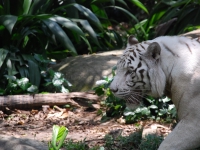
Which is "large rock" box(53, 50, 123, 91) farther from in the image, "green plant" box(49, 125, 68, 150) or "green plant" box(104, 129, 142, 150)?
"green plant" box(49, 125, 68, 150)

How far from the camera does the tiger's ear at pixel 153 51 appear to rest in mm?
3576

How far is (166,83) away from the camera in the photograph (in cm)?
369

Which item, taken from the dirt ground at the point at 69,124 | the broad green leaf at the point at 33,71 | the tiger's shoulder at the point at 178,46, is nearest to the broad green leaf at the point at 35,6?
the broad green leaf at the point at 33,71

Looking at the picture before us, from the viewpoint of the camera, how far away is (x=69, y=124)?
5.71 meters

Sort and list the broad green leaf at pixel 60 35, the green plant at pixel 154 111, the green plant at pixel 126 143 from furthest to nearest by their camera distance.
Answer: the broad green leaf at pixel 60 35 → the green plant at pixel 154 111 → the green plant at pixel 126 143

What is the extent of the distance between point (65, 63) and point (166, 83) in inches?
147

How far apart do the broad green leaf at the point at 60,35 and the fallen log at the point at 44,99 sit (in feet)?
2.23

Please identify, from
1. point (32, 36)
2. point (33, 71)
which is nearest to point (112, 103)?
point (33, 71)

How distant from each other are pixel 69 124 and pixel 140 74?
87.2 inches

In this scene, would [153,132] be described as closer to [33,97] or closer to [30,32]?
[33,97]

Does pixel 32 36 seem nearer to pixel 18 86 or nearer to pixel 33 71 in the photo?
pixel 33 71

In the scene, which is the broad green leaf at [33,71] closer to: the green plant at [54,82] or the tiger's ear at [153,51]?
the green plant at [54,82]

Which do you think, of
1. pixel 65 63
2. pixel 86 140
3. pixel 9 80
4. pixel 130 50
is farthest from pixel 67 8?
pixel 130 50

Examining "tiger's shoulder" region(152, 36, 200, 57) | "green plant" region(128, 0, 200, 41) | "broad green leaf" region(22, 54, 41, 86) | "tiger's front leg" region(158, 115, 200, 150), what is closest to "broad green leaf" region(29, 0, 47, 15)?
"broad green leaf" region(22, 54, 41, 86)
